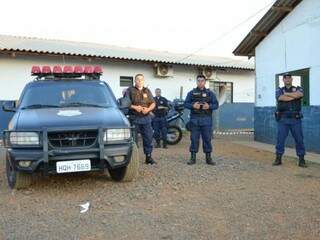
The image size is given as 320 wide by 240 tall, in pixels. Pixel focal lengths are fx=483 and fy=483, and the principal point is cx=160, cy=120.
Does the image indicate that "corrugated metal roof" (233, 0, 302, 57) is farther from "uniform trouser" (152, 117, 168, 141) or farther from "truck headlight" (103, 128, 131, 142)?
"truck headlight" (103, 128, 131, 142)

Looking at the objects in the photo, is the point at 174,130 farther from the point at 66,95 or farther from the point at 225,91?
the point at 225,91

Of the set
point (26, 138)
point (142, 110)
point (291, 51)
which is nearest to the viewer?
point (26, 138)

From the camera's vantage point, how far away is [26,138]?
6.46 metres

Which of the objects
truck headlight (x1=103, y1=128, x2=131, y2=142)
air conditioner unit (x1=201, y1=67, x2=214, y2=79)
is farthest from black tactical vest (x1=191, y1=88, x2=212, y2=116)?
air conditioner unit (x1=201, y1=67, x2=214, y2=79)

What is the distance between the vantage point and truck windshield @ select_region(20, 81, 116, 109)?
753 cm

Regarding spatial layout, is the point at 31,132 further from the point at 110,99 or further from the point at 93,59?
the point at 93,59

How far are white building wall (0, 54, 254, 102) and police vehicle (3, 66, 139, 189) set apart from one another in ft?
29.2

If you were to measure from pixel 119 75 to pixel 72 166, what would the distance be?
12366 mm

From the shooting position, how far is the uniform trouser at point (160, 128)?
13.0 metres

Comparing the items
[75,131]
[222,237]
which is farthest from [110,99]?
[222,237]

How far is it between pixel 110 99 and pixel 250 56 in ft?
29.1

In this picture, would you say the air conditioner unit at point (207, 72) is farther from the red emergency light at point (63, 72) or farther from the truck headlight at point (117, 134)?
the truck headlight at point (117, 134)

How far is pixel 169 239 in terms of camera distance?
4.59 metres

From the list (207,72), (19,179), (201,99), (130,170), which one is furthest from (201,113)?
(207,72)
